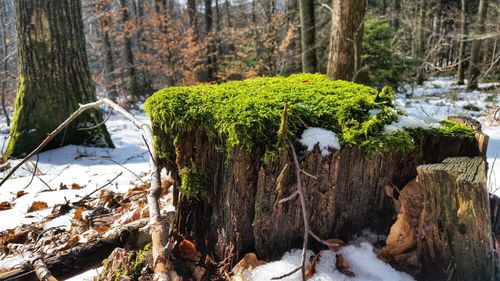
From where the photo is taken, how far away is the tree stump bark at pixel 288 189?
161 cm

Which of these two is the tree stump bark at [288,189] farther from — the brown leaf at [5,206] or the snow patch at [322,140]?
the brown leaf at [5,206]

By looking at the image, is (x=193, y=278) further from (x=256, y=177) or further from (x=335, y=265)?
(x=335, y=265)

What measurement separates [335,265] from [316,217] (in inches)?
9.0

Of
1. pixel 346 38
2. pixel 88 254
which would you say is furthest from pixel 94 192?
pixel 346 38

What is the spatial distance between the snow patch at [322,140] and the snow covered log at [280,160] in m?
0.01

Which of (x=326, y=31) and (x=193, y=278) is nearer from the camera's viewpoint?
(x=193, y=278)

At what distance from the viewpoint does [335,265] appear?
160 cm

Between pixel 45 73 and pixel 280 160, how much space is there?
13.1 ft

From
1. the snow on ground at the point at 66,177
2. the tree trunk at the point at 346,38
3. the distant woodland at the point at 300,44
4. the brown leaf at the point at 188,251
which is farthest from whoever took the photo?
the distant woodland at the point at 300,44

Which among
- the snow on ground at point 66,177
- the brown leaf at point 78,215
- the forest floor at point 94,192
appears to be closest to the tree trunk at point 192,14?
the forest floor at point 94,192

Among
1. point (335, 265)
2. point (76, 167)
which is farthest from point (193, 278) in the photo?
point (76, 167)

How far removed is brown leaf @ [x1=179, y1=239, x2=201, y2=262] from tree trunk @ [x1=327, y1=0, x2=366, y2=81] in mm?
3910

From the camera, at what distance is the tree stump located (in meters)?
1.38

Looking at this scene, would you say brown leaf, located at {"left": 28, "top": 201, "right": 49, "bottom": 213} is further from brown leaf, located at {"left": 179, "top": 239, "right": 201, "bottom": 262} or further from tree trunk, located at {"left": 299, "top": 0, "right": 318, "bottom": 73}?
tree trunk, located at {"left": 299, "top": 0, "right": 318, "bottom": 73}
